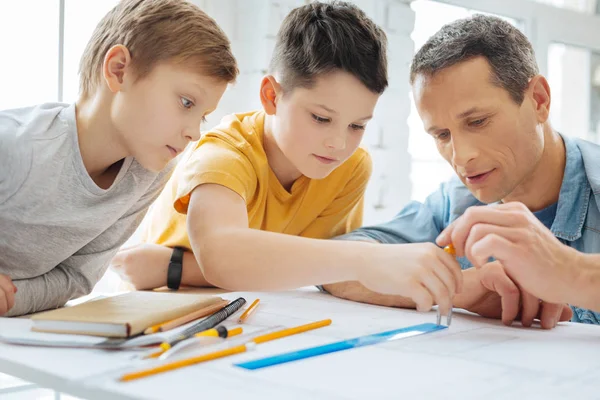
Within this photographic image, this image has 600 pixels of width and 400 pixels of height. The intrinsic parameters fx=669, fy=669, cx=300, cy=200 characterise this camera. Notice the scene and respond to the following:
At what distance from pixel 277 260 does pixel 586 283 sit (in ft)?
1.41

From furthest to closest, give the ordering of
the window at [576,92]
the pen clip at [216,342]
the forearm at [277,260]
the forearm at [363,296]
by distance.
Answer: the window at [576,92]
the forearm at [363,296]
the forearm at [277,260]
the pen clip at [216,342]

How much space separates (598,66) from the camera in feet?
11.1

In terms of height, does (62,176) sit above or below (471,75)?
below

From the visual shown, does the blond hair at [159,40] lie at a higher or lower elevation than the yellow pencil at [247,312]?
higher

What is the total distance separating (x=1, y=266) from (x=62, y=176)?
19 cm

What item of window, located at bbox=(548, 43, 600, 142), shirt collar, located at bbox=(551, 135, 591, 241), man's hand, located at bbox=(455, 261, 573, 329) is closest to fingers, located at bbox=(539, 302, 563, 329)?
man's hand, located at bbox=(455, 261, 573, 329)

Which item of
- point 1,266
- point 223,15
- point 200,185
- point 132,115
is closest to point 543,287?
point 200,185

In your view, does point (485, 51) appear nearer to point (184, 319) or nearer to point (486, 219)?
point (486, 219)

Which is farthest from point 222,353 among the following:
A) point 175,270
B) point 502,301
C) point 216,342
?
point 175,270

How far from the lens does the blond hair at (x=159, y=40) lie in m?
1.15

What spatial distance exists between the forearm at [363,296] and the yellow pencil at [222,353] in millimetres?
212

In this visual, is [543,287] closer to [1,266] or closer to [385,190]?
[1,266]

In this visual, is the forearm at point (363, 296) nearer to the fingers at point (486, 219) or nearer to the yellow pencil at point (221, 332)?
the fingers at point (486, 219)

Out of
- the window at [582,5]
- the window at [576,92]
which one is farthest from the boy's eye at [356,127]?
the window at [582,5]
